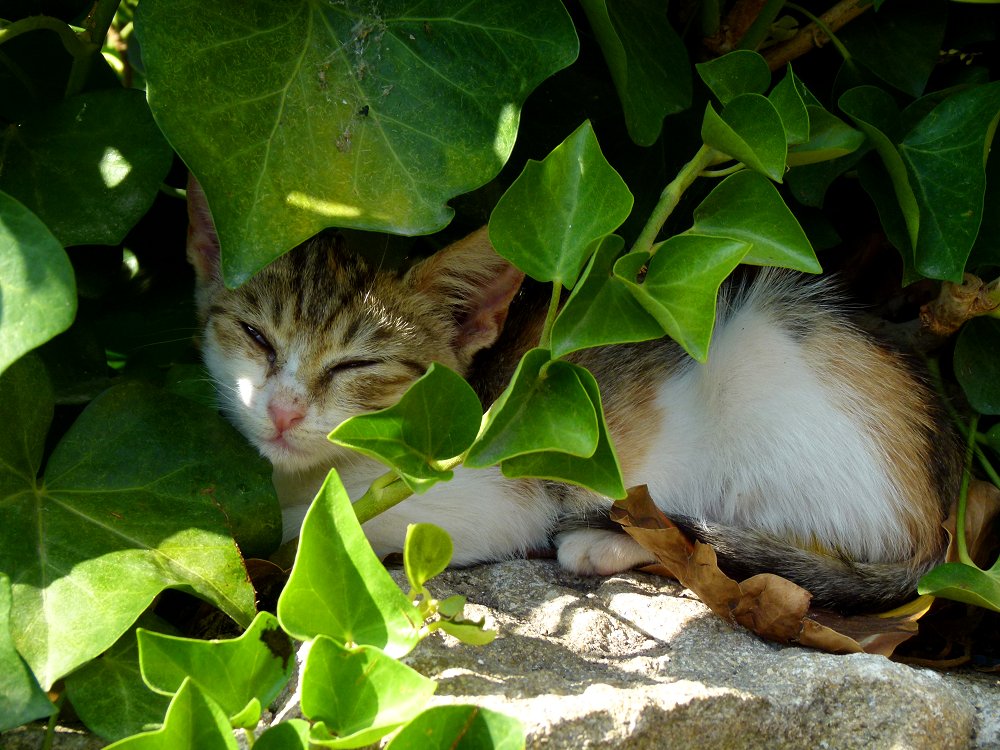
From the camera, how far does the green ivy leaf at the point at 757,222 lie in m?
1.16

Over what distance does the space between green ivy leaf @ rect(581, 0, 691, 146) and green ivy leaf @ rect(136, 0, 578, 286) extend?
0.63 ft

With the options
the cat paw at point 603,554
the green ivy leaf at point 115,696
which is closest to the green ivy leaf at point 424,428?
the green ivy leaf at point 115,696

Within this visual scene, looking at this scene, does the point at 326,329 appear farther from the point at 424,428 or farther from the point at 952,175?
the point at 952,175

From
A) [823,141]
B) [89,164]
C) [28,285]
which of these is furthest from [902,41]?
→ [28,285]

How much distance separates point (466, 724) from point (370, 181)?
732mm

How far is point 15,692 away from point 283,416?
0.69m

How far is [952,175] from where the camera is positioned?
1.52 m

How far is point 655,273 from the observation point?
3.65ft

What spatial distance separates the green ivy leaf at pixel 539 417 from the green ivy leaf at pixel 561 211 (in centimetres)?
12

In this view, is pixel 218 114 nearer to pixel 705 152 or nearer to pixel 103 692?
pixel 705 152

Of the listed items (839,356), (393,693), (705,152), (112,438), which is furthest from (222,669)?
(839,356)

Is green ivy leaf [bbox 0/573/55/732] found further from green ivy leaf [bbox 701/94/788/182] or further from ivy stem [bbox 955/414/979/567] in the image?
ivy stem [bbox 955/414/979/567]

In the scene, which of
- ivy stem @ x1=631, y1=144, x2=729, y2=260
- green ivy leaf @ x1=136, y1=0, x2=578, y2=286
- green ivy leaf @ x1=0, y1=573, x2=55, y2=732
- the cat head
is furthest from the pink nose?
ivy stem @ x1=631, y1=144, x2=729, y2=260

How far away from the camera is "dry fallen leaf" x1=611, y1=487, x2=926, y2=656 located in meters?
1.48
